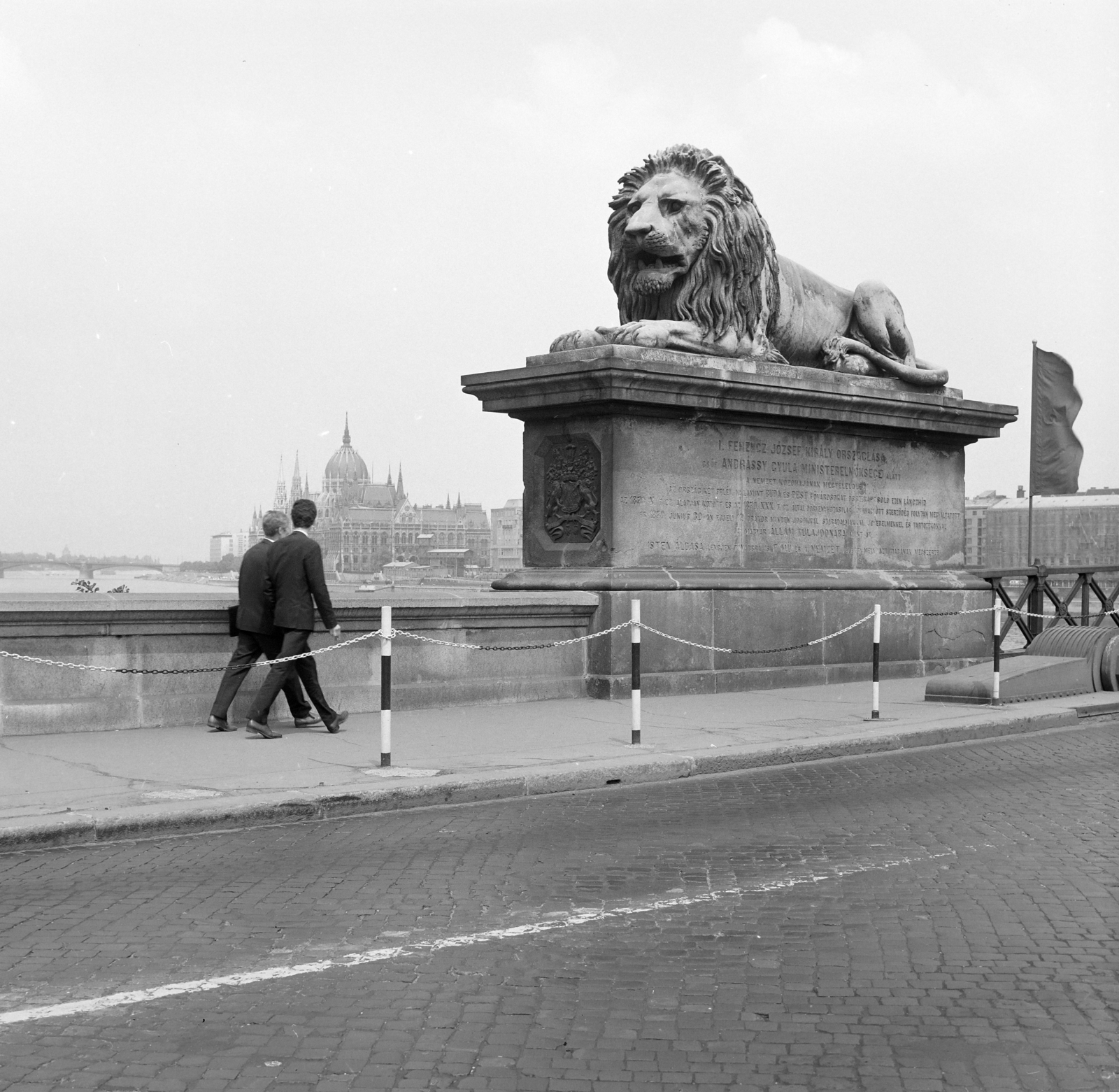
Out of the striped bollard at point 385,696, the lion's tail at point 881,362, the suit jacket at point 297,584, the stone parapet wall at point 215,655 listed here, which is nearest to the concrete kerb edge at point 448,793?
the striped bollard at point 385,696

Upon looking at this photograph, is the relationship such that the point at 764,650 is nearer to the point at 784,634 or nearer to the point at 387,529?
the point at 784,634

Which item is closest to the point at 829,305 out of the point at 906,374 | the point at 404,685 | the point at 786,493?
the point at 906,374

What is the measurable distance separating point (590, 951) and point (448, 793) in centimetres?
390

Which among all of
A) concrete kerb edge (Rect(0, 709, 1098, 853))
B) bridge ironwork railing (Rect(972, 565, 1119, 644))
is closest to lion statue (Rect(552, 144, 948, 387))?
concrete kerb edge (Rect(0, 709, 1098, 853))

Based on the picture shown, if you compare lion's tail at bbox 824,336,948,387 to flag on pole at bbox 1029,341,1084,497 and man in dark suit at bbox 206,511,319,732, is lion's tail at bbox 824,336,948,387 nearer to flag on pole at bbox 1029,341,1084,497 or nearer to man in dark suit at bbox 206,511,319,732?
flag on pole at bbox 1029,341,1084,497

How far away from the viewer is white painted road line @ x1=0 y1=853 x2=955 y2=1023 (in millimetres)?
5086

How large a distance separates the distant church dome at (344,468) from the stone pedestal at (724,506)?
501ft

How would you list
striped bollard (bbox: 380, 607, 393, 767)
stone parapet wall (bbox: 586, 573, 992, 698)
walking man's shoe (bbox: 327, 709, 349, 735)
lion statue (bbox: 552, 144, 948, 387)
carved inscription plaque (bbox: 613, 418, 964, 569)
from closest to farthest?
striped bollard (bbox: 380, 607, 393, 767) < walking man's shoe (bbox: 327, 709, 349, 735) < stone parapet wall (bbox: 586, 573, 992, 698) < carved inscription plaque (bbox: 613, 418, 964, 569) < lion statue (bbox: 552, 144, 948, 387)

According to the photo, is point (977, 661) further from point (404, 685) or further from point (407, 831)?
point (407, 831)

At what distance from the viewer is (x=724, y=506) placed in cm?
1575

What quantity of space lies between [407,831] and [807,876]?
7.84 ft

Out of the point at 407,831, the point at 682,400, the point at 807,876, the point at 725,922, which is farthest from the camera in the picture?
the point at 682,400

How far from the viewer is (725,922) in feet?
20.6

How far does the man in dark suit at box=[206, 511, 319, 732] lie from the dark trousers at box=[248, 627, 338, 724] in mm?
128
